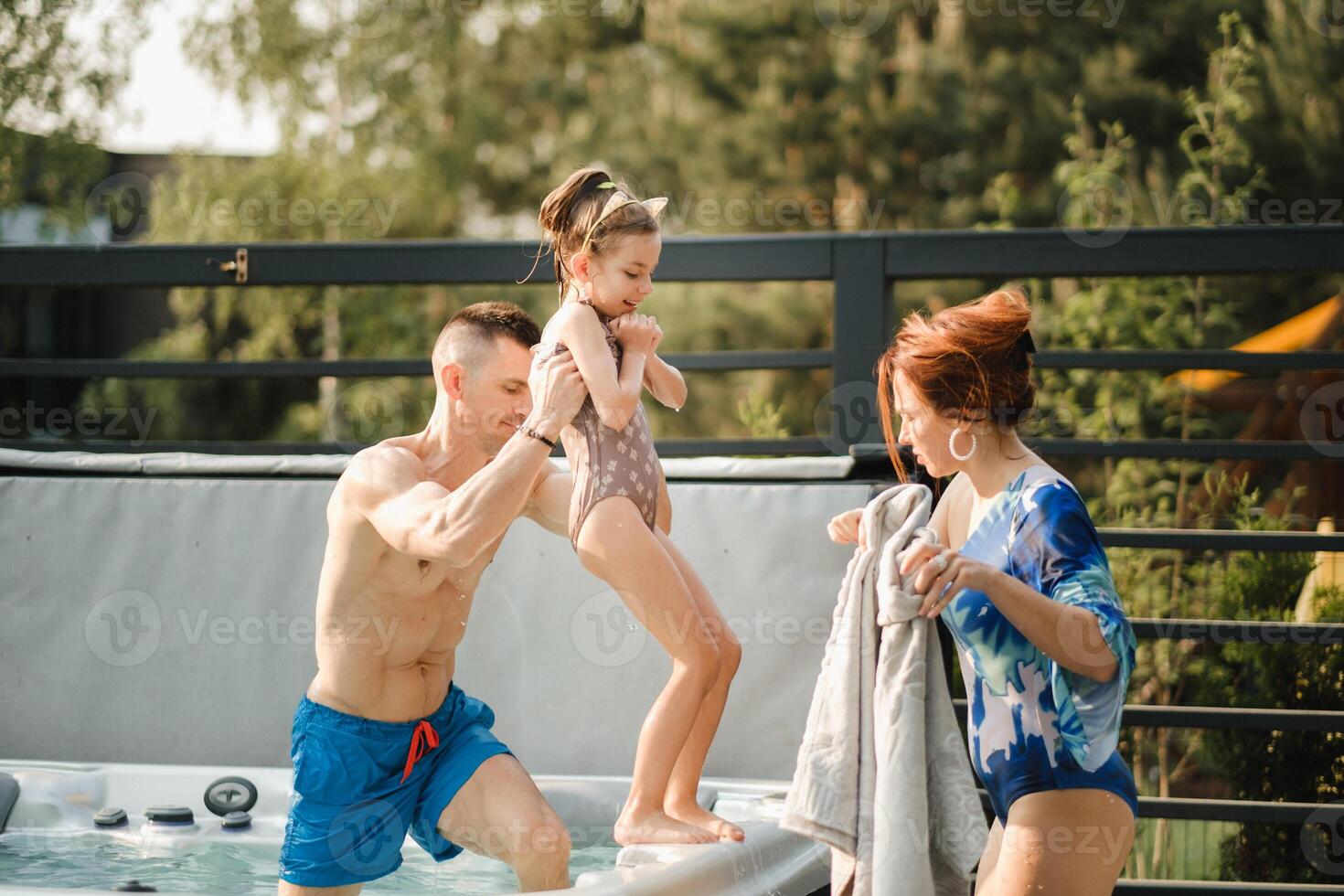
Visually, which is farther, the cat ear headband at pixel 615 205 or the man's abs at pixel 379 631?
the man's abs at pixel 379 631

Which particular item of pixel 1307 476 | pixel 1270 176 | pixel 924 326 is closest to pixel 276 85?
pixel 1270 176

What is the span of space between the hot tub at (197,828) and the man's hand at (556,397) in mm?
1169

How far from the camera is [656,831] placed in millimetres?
2746

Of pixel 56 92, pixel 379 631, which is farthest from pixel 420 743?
pixel 56 92

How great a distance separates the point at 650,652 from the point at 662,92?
41.1 ft

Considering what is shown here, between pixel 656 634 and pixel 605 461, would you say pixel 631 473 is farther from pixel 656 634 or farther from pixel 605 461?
pixel 656 634

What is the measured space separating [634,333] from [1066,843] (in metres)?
1.23

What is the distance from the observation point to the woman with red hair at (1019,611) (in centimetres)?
215

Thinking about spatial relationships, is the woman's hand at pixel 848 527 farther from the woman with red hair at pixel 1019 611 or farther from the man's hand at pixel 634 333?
the man's hand at pixel 634 333

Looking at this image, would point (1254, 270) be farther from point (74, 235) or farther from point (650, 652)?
point (74, 235)

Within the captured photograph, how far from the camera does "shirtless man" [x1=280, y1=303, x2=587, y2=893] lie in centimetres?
281

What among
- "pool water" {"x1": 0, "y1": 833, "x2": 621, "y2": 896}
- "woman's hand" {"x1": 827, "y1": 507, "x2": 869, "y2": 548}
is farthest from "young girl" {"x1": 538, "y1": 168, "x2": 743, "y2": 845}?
"pool water" {"x1": 0, "y1": 833, "x2": 621, "y2": 896}

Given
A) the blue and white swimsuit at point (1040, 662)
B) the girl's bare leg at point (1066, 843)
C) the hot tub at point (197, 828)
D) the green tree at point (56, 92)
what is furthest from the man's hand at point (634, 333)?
the green tree at point (56, 92)

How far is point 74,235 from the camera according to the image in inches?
498
